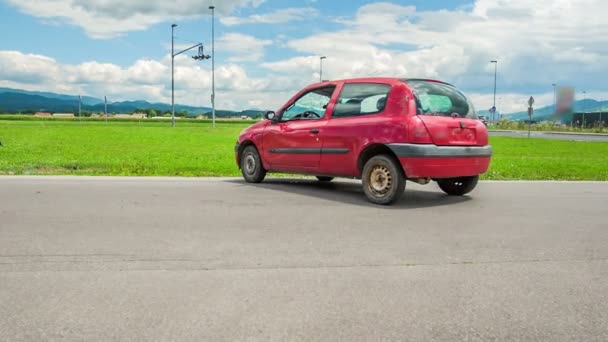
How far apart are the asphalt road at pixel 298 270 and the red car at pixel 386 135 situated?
0.54m

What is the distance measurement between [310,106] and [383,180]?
78.7 inches

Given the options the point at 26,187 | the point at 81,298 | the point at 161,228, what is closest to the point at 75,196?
the point at 26,187

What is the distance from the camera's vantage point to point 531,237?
569 centimetres

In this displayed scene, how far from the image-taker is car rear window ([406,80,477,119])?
7521 millimetres

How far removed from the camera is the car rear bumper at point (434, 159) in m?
7.25

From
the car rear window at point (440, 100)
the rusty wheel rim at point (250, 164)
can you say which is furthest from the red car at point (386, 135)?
the rusty wheel rim at point (250, 164)

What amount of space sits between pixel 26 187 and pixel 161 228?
13.9 feet

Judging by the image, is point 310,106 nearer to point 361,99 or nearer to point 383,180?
point 361,99

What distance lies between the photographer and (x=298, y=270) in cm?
434

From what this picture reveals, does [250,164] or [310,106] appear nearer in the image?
[310,106]

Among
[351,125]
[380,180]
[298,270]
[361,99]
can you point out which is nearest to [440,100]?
[361,99]

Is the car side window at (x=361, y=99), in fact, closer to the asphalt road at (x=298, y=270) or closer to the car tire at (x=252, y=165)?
the asphalt road at (x=298, y=270)

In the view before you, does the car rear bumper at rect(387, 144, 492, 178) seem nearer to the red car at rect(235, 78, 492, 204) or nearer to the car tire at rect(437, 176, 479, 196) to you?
the red car at rect(235, 78, 492, 204)

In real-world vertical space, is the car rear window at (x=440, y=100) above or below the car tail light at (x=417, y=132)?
above
